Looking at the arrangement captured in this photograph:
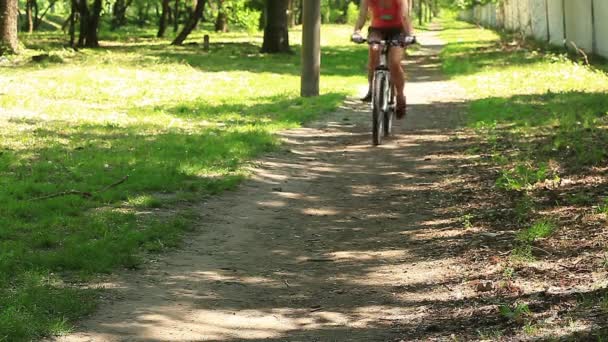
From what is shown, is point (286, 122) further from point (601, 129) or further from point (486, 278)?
point (486, 278)

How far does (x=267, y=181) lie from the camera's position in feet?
30.5

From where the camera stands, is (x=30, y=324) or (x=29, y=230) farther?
(x=29, y=230)

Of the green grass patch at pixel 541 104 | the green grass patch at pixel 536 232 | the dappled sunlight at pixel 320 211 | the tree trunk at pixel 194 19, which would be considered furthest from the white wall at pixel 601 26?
the green grass patch at pixel 536 232

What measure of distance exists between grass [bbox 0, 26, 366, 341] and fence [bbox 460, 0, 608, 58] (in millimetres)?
5952

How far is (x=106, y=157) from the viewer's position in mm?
9977

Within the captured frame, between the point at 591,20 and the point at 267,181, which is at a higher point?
the point at 591,20

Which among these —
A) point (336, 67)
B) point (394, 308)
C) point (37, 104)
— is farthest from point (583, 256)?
point (336, 67)

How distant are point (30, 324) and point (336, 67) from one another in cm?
2127

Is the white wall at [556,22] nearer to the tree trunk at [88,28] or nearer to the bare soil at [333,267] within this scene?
the tree trunk at [88,28]

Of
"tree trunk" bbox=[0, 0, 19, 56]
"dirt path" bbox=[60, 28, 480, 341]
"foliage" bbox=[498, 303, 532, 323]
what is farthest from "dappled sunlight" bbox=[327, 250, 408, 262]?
"tree trunk" bbox=[0, 0, 19, 56]

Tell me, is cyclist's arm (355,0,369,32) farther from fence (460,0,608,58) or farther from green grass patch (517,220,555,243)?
fence (460,0,608,58)

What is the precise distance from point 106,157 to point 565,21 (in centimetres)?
1954

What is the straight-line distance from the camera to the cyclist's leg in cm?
1106

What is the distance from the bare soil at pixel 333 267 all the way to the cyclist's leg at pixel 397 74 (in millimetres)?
1369
